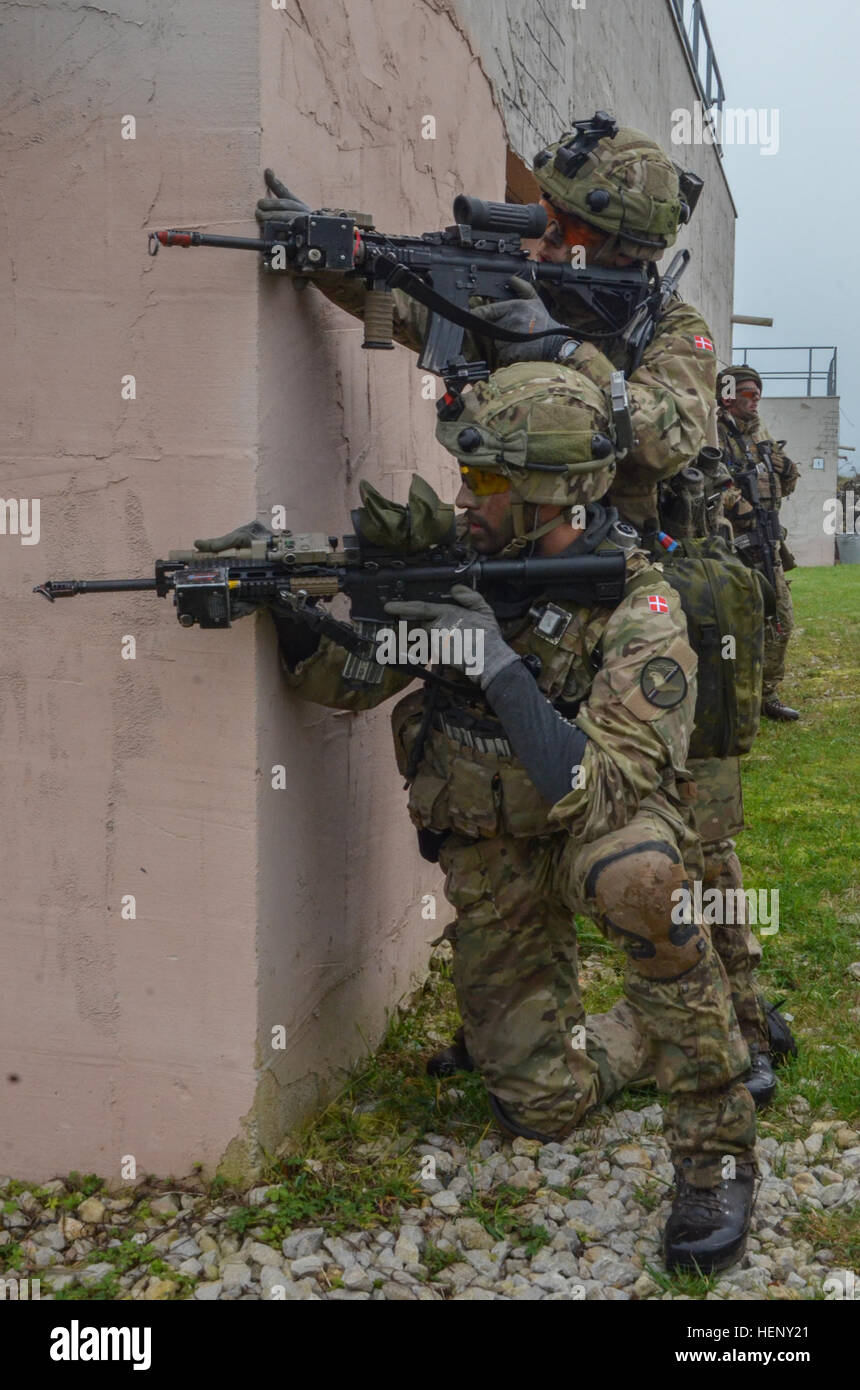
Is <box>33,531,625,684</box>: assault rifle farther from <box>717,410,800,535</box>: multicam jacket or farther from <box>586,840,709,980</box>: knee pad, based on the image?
<box>717,410,800,535</box>: multicam jacket

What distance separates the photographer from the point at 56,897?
2.89 meters

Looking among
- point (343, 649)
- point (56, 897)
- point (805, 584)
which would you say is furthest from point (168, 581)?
point (805, 584)

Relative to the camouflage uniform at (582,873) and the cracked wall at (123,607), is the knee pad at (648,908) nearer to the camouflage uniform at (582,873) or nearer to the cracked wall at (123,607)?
the camouflage uniform at (582,873)

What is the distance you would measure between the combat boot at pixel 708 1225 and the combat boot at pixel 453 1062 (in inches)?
32.7

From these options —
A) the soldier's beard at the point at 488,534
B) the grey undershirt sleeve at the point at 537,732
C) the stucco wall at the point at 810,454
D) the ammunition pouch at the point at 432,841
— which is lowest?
the ammunition pouch at the point at 432,841

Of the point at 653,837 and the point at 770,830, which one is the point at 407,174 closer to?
the point at 653,837

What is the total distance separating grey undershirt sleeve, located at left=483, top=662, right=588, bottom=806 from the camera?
2.61 m

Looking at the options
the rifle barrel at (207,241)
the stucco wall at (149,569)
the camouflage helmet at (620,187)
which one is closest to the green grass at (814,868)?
the stucco wall at (149,569)

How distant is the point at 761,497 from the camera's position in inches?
316

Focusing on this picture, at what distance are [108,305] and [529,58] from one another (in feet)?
12.1

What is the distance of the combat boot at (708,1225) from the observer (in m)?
2.62

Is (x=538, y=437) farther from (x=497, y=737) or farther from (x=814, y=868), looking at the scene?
(x=814, y=868)

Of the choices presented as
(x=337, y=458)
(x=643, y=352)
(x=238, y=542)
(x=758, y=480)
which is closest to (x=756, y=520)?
(x=758, y=480)
